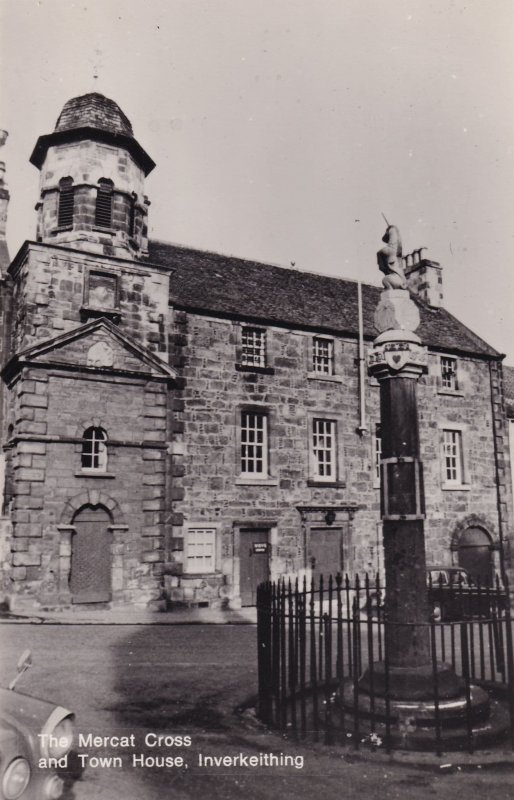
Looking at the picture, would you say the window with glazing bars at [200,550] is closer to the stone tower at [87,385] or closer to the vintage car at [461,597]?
the stone tower at [87,385]

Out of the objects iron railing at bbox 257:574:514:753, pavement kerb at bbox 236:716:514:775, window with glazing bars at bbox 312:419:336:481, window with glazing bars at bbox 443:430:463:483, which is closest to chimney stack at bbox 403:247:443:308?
window with glazing bars at bbox 443:430:463:483

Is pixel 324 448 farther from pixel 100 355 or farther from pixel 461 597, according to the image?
pixel 461 597

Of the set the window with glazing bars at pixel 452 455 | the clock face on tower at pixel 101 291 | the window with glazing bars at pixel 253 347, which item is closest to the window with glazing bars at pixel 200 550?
the window with glazing bars at pixel 253 347

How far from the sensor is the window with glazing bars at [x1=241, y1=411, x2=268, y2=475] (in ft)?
63.4

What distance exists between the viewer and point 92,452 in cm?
1675

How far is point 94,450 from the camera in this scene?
16.8 m

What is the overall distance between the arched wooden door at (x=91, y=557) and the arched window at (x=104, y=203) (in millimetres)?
8018

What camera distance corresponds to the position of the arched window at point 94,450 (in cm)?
1675

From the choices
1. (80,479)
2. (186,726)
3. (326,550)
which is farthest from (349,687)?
(326,550)

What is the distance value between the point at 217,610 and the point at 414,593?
11496 mm

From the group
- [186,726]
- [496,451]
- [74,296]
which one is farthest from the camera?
[496,451]

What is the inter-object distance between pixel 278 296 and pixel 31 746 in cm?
1829

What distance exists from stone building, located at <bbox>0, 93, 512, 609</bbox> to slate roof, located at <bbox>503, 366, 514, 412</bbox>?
3.15m

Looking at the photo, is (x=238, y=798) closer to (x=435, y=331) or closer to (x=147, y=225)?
(x=147, y=225)
